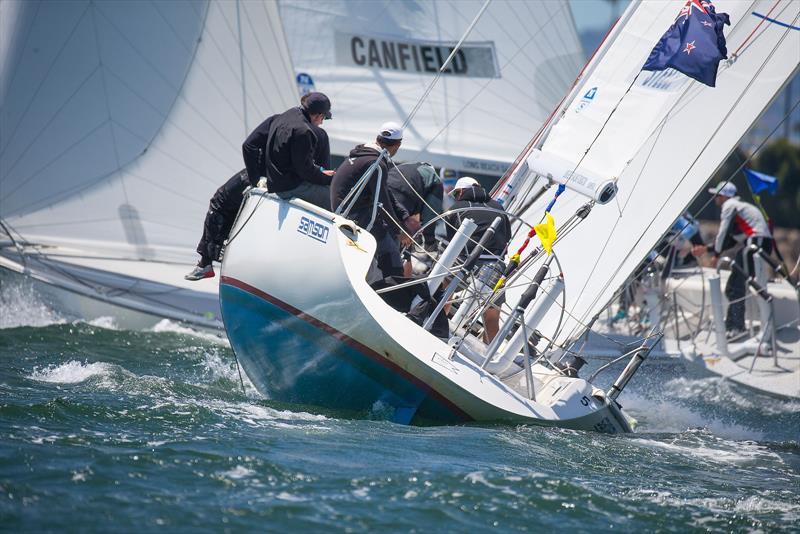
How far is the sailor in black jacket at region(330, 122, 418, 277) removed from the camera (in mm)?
6344

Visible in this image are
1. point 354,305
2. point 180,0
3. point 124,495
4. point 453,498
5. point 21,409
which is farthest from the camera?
point 180,0

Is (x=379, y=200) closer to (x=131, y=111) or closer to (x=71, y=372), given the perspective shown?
(x=71, y=372)

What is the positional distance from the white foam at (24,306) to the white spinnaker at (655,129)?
440 centimetres

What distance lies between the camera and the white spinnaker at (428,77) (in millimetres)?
13023

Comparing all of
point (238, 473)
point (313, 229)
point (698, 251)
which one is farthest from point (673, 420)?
point (238, 473)

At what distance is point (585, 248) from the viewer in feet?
26.8

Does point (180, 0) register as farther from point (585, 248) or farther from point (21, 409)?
point (21, 409)

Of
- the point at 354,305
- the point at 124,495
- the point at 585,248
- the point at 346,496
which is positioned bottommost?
the point at 124,495

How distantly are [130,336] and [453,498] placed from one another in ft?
18.4

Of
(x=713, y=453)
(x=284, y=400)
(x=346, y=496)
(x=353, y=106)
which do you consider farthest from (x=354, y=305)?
(x=353, y=106)

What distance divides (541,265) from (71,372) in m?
3.02

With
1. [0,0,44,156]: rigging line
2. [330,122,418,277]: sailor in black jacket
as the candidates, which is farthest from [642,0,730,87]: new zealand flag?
[0,0,44,156]: rigging line

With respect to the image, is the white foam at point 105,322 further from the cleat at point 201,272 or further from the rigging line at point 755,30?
the rigging line at point 755,30

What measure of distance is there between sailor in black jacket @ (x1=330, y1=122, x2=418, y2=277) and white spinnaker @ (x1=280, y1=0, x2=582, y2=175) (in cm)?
648
